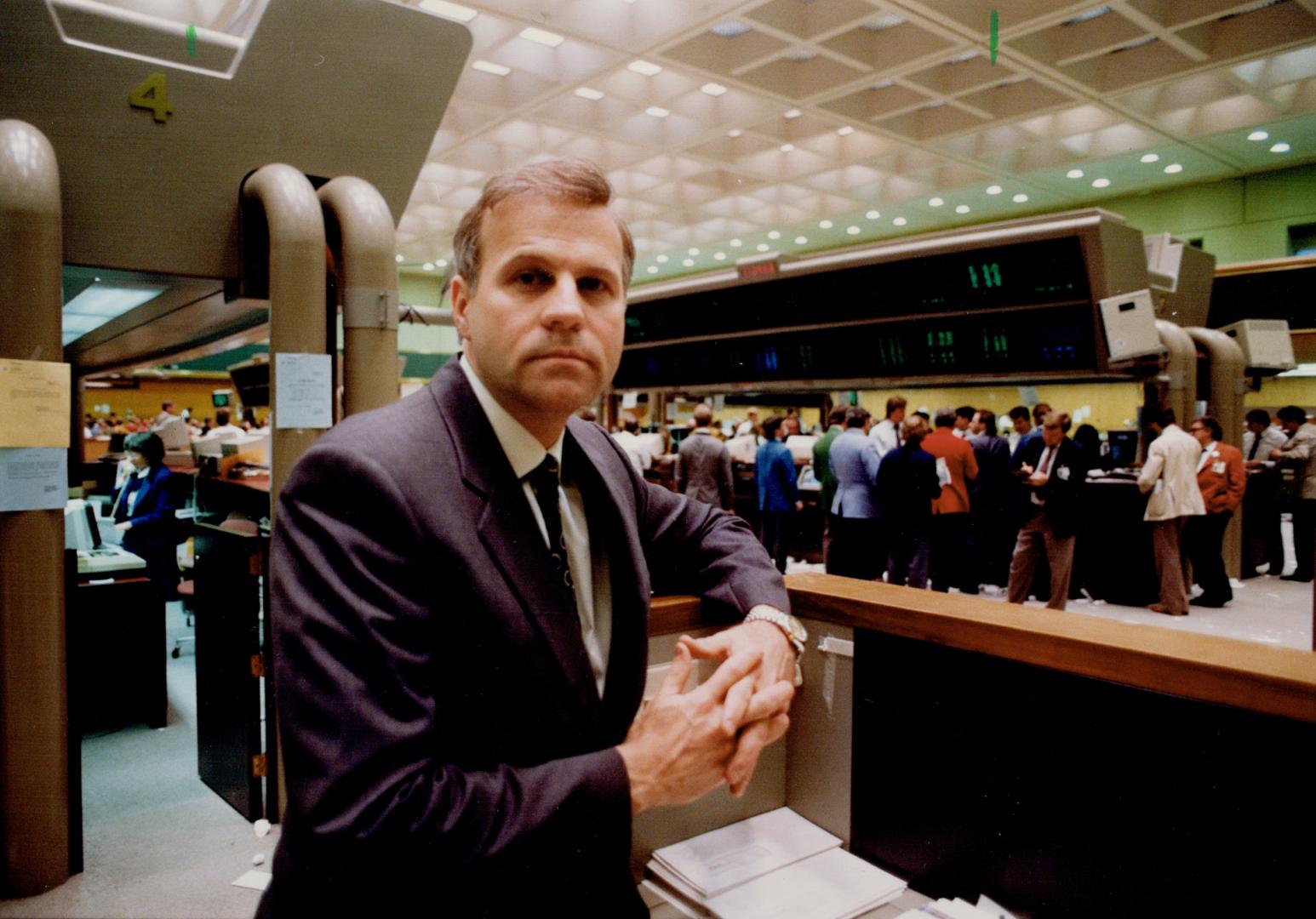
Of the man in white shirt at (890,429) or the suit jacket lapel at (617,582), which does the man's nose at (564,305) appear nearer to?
the suit jacket lapel at (617,582)

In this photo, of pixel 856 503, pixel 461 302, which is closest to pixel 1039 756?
pixel 461 302

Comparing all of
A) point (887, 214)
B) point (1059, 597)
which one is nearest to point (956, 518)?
point (1059, 597)

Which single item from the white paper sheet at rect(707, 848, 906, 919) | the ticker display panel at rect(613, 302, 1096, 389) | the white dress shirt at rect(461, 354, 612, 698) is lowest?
the white paper sheet at rect(707, 848, 906, 919)

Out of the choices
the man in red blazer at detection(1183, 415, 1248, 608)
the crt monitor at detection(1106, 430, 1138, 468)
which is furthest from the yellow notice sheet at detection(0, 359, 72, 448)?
the crt monitor at detection(1106, 430, 1138, 468)

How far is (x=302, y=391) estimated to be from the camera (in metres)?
2.91

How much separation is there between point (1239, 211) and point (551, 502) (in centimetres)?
1391

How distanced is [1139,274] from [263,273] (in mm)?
5432

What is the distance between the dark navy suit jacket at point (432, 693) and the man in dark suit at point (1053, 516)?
562 cm

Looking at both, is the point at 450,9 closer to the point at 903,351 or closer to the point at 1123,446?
the point at 903,351

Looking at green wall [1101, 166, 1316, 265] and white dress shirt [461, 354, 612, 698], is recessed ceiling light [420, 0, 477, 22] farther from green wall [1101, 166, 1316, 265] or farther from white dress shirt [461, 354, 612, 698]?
green wall [1101, 166, 1316, 265]

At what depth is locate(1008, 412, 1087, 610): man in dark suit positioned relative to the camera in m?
5.88

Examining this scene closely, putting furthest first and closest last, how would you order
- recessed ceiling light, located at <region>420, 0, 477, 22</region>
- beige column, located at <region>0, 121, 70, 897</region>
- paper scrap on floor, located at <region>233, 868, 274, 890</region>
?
recessed ceiling light, located at <region>420, 0, 477, 22</region> < paper scrap on floor, located at <region>233, 868, 274, 890</region> < beige column, located at <region>0, 121, 70, 897</region>

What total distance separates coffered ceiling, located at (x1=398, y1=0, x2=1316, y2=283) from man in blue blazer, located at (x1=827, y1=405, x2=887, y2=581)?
2.80 metres

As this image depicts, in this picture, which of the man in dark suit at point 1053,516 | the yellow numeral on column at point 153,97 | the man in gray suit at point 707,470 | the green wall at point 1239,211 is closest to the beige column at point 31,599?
the yellow numeral on column at point 153,97
